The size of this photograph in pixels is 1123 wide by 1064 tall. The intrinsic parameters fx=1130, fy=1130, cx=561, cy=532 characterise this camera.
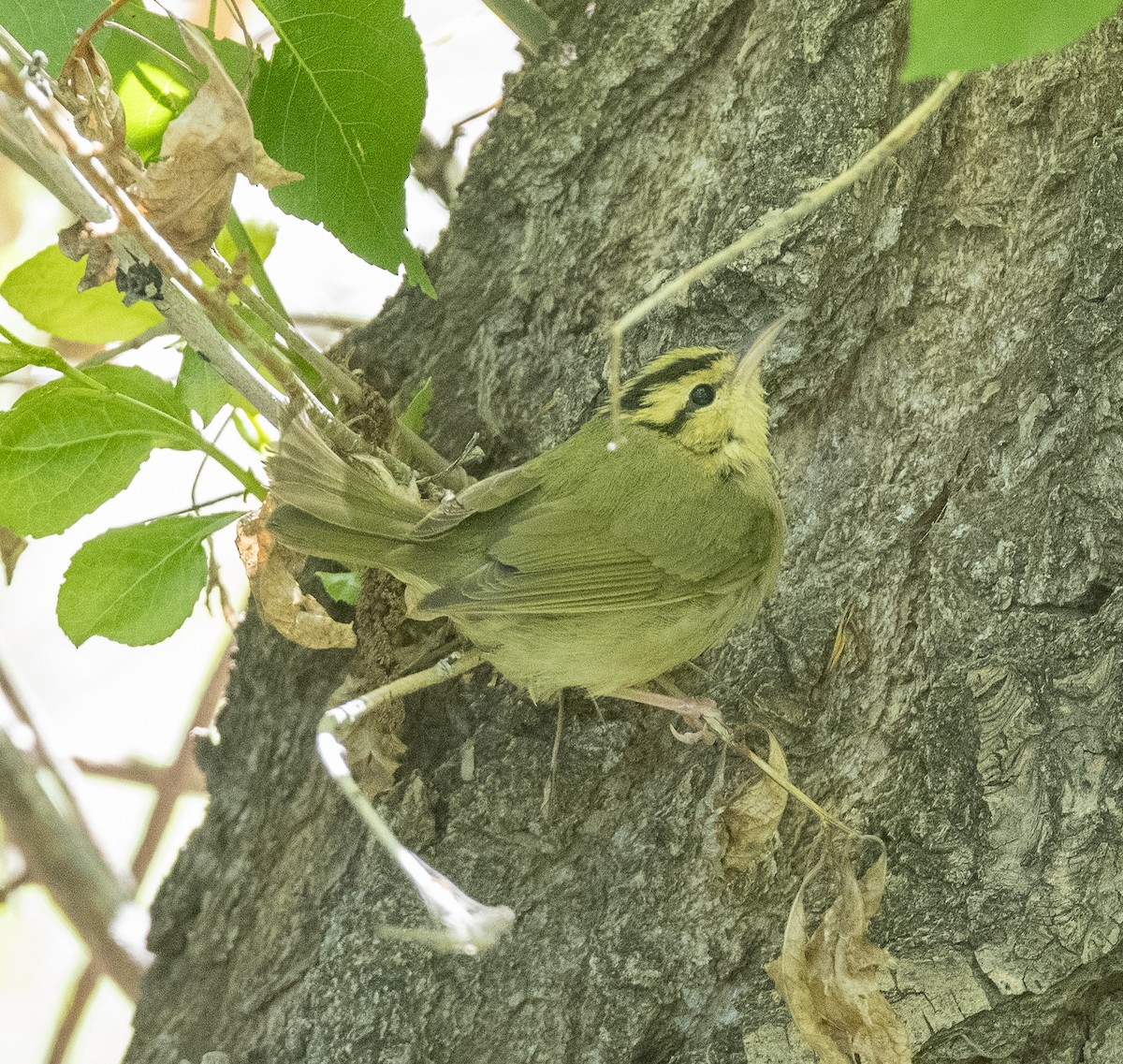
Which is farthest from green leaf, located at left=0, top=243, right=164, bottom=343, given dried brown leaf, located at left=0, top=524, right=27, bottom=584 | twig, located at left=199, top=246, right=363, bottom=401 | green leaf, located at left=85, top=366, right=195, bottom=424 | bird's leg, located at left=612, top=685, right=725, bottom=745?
bird's leg, located at left=612, top=685, right=725, bottom=745

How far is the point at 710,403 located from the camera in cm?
273

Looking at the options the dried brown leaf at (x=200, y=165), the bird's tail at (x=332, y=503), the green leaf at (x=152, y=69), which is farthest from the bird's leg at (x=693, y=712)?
the green leaf at (x=152, y=69)

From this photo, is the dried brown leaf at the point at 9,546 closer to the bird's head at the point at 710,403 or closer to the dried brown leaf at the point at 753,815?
the bird's head at the point at 710,403

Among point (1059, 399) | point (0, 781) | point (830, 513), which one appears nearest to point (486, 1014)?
point (830, 513)

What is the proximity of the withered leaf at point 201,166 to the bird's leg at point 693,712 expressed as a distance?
1355 mm

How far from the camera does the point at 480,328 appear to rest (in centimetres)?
290

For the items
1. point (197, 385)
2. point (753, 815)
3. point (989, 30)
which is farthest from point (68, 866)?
point (989, 30)

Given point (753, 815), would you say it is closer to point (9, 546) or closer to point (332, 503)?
point (332, 503)

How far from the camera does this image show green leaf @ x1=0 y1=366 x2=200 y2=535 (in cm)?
245

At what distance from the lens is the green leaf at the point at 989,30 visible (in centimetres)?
125

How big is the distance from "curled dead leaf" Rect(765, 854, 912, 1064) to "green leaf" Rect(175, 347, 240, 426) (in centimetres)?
169

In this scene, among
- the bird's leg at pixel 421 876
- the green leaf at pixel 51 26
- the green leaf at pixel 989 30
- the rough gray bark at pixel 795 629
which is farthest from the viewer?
the rough gray bark at pixel 795 629

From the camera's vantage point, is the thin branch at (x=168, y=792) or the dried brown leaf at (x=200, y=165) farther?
the thin branch at (x=168, y=792)

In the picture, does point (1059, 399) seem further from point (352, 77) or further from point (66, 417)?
point (66, 417)
